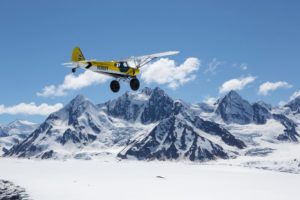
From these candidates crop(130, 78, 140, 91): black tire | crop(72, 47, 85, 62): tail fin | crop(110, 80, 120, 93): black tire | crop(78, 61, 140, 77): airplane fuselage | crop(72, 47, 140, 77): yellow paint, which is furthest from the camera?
crop(72, 47, 85, 62): tail fin

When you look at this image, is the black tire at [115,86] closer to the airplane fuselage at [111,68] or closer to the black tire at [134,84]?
the airplane fuselage at [111,68]

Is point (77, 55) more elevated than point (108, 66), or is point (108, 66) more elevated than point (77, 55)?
point (77, 55)

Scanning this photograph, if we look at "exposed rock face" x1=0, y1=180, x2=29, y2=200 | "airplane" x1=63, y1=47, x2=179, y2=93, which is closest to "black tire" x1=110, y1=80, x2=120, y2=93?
"airplane" x1=63, y1=47, x2=179, y2=93

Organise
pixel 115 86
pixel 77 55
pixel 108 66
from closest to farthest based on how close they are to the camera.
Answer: pixel 108 66
pixel 115 86
pixel 77 55

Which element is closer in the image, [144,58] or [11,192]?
[144,58]

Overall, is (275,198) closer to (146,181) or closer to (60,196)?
(146,181)

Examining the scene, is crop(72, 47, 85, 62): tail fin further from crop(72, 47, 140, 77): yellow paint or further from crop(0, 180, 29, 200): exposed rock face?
crop(0, 180, 29, 200): exposed rock face

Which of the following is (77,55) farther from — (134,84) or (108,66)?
(134,84)

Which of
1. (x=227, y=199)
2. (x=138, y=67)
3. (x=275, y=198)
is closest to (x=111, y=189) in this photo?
(x=227, y=199)

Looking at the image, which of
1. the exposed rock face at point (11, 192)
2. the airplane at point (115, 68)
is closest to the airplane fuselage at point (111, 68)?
the airplane at point (115, 68)

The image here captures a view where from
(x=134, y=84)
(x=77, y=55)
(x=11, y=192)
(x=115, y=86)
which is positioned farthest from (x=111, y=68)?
(x=11, y=192)

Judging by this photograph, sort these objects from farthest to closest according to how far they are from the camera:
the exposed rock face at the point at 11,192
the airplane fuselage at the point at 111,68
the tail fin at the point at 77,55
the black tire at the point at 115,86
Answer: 1. the exposed rock face at the point at 11,192
2. the tail fin at the point at 77,55
3. the black tire at the point at 115,86
4. the airplane fuselage at the point at 111,68
